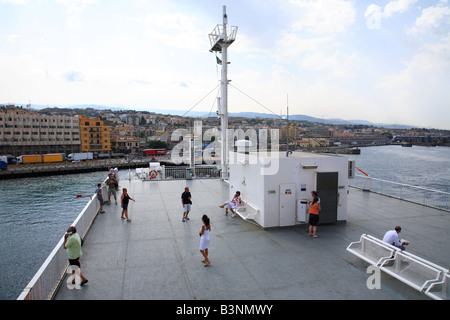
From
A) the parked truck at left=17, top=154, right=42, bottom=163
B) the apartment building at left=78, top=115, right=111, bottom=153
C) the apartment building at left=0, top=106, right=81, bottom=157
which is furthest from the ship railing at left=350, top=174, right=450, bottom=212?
the apartment building at left=0, top=106, right=81, bottom=157

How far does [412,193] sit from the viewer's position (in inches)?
1518

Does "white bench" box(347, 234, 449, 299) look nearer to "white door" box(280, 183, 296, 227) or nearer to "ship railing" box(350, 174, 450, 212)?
"white door" box(280, 183, 296, 227)

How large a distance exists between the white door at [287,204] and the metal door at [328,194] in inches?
36.5

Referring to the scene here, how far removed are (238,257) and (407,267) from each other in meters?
3.59

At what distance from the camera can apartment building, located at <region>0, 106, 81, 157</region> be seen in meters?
80.0

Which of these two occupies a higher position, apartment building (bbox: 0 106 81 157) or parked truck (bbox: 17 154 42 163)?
apartment building (bbox: 0 106 81 157)

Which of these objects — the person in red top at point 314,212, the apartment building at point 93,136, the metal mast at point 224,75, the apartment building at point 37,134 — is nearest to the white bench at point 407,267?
the person in red top at point 314,212

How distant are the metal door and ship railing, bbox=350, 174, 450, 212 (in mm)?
3348

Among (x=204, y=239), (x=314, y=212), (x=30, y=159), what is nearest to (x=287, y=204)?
(x=314, y=212)

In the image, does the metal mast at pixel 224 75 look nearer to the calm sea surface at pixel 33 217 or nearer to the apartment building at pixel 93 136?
the calm sea surface at pixel 33 217

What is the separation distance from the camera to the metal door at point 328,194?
908 cm

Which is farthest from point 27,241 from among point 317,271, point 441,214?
point 441,214

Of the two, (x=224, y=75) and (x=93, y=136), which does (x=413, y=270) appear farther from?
(x=93, y=136)
